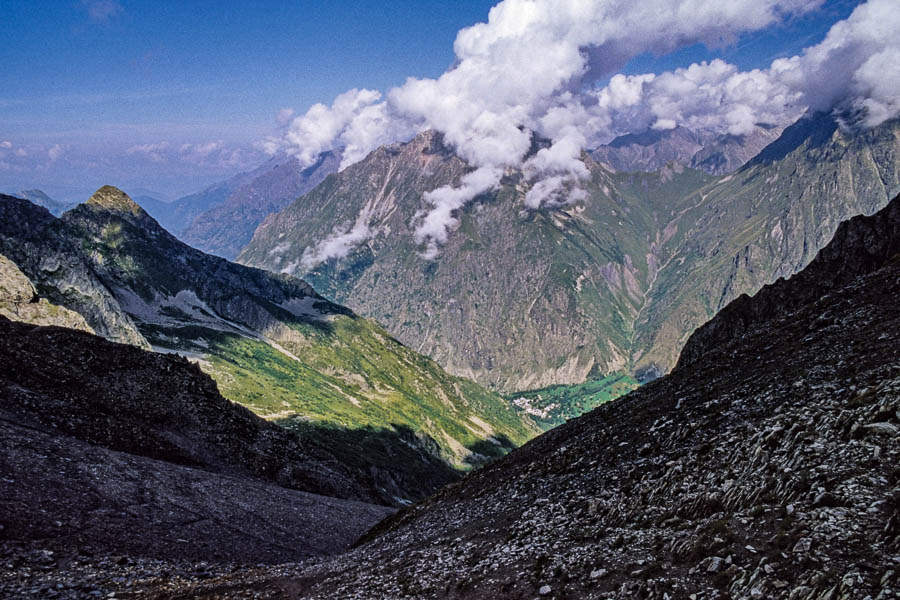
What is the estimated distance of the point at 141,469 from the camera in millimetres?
50969

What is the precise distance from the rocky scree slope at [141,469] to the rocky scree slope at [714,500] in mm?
12119

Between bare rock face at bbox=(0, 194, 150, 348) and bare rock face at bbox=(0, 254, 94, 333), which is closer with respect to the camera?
bare rock face at bbox=(0, 254, 94, 333)

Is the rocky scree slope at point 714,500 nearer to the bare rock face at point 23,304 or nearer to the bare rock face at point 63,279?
the bare rock face at point 23,304

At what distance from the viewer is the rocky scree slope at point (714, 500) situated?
16.0m

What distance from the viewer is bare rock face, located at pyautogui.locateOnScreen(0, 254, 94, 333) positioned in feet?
356

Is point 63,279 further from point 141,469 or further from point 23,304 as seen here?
point 141,469

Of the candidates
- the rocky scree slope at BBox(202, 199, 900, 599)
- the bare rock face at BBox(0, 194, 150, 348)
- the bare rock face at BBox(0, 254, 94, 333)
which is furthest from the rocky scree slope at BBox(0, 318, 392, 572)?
the bare rock face at BBox(0, 194, 150, 348)

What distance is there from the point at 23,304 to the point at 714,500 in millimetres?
140372

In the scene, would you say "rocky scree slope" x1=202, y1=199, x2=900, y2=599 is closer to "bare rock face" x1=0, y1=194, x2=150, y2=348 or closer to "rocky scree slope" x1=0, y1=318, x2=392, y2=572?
"rocky scree slope" x1=0, y1=318, x2=392, y2=572

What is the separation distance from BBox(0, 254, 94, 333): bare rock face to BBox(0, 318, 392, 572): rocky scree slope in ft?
172

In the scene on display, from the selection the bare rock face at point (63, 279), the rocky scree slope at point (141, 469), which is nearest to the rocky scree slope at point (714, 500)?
the rocky scree slope at point (141, 469)

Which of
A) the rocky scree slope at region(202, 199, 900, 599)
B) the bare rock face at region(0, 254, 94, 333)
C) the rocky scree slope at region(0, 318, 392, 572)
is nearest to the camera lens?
the rocky scree slope at region(202, 199, 900, 599)

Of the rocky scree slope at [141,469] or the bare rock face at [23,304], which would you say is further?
the bare rock face at [23,304]

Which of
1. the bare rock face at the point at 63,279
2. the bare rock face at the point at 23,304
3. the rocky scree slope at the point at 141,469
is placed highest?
the bare rock face at the point at 63,279
